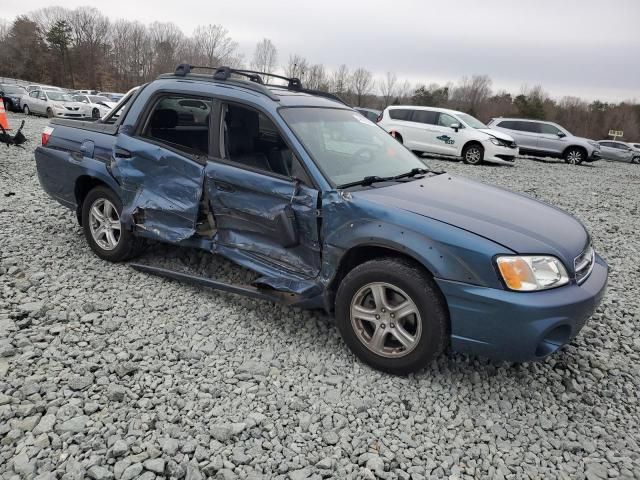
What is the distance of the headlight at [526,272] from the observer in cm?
256

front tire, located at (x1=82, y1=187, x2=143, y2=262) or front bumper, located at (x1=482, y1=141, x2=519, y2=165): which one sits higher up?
front bumper, located at (x1=482, y1=141, x2=519, y2=165)

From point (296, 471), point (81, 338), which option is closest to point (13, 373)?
point (81, 338)

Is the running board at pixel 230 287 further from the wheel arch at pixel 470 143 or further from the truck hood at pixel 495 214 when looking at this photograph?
the wheel arch at pixel 470 143

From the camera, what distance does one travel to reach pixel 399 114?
15.0m

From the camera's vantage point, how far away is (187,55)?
6706cm

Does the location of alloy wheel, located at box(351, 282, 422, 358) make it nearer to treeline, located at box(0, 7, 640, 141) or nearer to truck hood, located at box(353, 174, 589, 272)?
truck hood, located at box(353, 174, 589, 272)

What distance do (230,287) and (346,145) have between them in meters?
1.45

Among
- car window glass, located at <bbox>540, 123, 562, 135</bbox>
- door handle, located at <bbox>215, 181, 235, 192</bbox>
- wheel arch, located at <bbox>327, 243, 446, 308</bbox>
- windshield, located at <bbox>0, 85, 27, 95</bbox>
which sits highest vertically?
car window glass, located at <bbox>540, 123, 562, 135</bbox>

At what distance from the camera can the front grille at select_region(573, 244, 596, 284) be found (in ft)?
9.30

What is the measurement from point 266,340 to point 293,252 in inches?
26.7

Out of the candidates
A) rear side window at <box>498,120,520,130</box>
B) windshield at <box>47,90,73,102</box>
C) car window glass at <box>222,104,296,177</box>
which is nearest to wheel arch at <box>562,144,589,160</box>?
rear side window at <box>498,120,520,130</box>

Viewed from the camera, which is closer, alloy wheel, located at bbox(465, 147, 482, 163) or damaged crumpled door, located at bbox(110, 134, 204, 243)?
damaged crumpled door, located at bbox(110, 134, 204, 243)

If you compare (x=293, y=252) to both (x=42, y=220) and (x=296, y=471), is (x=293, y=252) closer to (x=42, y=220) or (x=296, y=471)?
(x=296, y=471)

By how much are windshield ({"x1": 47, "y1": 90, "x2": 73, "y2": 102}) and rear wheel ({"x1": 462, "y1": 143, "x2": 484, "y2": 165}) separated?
1913 cm
